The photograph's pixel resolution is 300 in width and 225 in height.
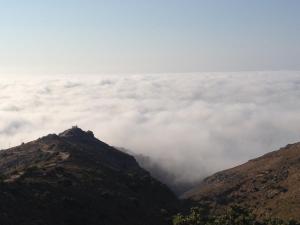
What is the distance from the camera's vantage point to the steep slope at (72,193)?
77.5m

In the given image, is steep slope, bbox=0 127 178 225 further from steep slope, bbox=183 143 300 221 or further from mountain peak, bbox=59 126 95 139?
mountain peak, bbox=59 126 95 139

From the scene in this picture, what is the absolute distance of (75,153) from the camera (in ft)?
410

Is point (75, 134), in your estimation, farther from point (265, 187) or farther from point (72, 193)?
point (72, 193)

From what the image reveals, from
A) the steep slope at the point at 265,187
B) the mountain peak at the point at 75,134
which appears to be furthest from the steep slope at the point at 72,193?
the mountain peak at the point at 75,134

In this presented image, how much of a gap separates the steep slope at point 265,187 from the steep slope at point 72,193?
54.9 ft

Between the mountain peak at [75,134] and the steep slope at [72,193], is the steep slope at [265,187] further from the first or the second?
the mountain peak at [75,134]

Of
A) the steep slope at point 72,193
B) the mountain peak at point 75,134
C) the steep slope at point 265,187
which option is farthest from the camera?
the mountain peak at point 75,134

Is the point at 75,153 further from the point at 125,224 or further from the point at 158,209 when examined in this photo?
the point at 125,224

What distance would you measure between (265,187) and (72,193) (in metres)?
53.1

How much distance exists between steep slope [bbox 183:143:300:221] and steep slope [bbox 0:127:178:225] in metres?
16.7

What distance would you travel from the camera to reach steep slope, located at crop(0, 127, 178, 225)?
7750 centimetres

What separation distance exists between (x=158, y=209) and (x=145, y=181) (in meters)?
18.8

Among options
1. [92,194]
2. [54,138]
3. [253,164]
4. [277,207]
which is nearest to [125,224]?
[92,194]

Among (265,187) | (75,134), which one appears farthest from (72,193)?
(75,134)
